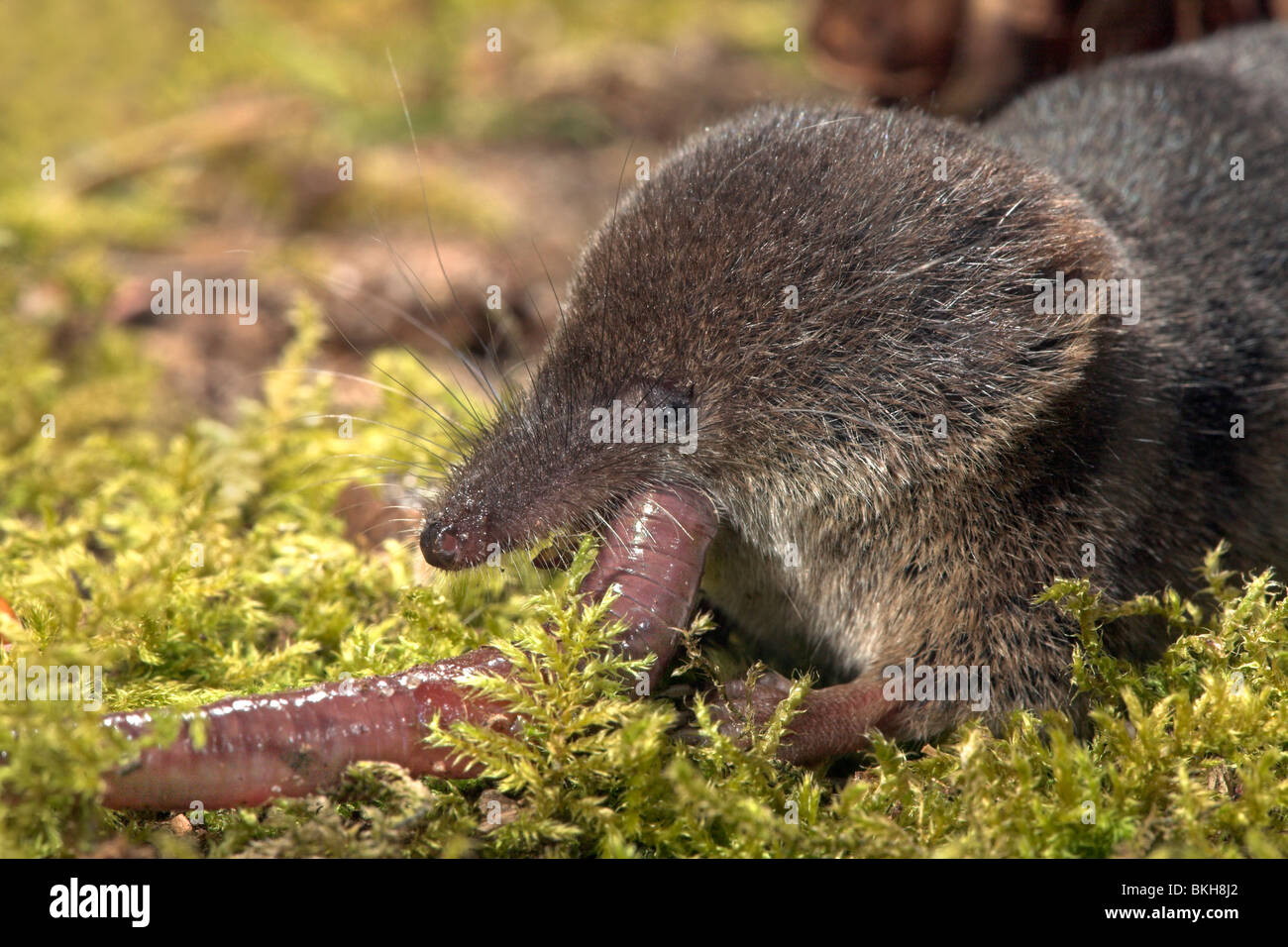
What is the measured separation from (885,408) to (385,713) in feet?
4.51

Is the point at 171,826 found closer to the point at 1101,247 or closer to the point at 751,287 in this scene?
the point at 751,287

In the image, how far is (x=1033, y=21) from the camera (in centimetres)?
586

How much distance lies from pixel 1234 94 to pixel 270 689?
12.1 feet

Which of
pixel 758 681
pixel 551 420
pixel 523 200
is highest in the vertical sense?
pixel 523 200

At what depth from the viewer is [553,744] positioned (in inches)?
95.7

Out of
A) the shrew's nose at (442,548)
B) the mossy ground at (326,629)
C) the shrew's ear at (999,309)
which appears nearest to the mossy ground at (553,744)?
the mossy ground at (326,629)

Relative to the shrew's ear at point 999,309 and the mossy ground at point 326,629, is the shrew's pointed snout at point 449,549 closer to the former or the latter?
the mossy ground at point 326,629

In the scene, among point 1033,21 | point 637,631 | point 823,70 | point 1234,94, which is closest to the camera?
point 637,631

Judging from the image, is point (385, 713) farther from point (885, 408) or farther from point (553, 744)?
point (885, 408)

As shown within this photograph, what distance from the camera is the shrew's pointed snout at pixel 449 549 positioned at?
279 centimetres

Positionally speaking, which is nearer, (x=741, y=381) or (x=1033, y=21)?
(x=741, y=381)

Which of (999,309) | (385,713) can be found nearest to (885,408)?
(999,309)

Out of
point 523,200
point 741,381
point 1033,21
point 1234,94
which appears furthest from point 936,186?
point 523,200

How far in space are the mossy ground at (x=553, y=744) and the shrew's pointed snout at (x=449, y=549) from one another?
0.69ft
